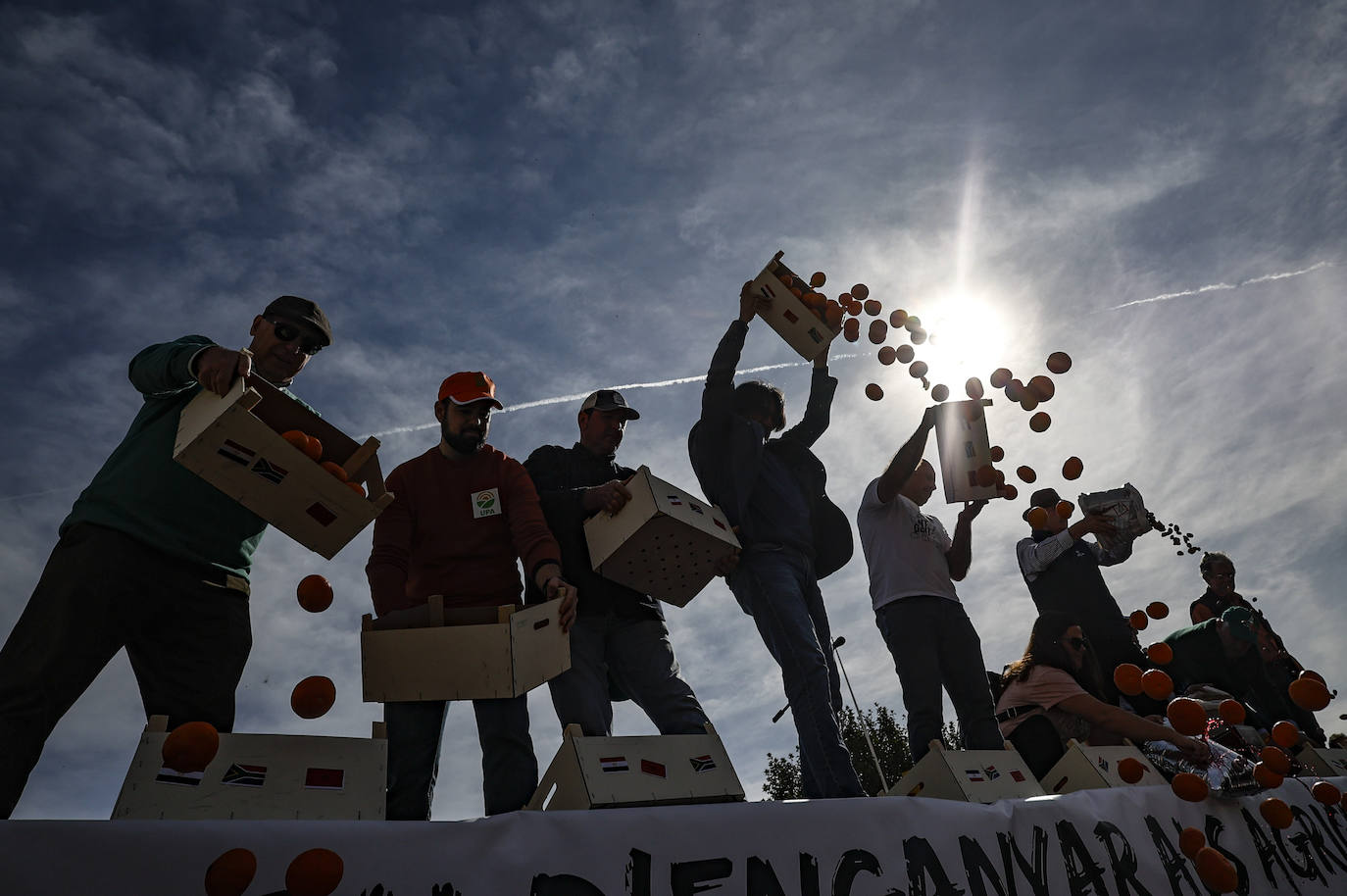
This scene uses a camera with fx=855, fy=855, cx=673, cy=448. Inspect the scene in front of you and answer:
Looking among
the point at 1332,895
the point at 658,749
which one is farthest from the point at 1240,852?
the point at 658,749

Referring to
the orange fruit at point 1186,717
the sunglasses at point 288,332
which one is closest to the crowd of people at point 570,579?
the sunglasses at point 288,332

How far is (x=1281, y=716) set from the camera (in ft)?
21.0

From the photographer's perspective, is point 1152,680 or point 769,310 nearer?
point 1152,680

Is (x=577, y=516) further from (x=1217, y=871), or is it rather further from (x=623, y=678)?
(x=1217, y=871)

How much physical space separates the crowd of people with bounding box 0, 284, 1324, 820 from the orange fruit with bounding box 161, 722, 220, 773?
466 mm

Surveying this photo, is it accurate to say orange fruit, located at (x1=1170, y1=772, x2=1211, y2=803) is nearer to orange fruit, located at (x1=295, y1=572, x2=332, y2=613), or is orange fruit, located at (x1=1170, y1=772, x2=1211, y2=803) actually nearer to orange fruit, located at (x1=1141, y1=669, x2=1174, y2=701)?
orange fruit, located at (x1=1141, y1=669, x2=1174, y2=701)

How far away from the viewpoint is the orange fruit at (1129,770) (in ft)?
13.6

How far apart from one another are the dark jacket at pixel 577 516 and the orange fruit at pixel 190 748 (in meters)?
1.53

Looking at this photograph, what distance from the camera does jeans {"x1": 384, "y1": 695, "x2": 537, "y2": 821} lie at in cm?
297

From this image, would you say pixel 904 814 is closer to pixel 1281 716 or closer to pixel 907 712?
pixel 907 712

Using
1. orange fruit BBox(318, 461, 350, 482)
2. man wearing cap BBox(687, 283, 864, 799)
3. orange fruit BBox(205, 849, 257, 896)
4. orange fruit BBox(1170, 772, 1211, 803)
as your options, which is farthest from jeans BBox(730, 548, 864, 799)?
orange fruit BBox(205, 849, 257, 896)

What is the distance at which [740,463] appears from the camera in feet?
14.7

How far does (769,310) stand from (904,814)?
3184mm

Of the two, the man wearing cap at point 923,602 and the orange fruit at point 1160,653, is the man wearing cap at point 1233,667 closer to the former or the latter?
the orange fruit at point 1160,653
